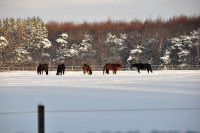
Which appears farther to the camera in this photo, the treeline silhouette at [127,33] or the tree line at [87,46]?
the treeline silhouette at [127,33]

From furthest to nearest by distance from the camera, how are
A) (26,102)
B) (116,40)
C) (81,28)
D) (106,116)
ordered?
(81,28) → (116,40) → (26,102) → (106,116)

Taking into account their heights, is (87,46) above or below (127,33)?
below

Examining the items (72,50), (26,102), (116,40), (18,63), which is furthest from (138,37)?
(26,102)

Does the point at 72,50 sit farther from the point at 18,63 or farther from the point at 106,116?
the point at 106,116

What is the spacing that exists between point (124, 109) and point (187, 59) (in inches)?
1892

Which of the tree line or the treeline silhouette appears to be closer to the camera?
the tree line

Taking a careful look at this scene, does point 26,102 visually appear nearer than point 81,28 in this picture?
Yes

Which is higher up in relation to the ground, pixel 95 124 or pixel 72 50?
pixel 72 50

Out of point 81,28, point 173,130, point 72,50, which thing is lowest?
point 173,130

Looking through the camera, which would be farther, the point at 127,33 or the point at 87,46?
the point at 127,33

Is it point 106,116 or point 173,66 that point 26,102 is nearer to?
point 106,116

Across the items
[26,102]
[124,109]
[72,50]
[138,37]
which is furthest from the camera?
[138,37]

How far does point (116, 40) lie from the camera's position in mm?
67062

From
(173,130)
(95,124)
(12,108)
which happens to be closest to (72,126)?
(95,124)
